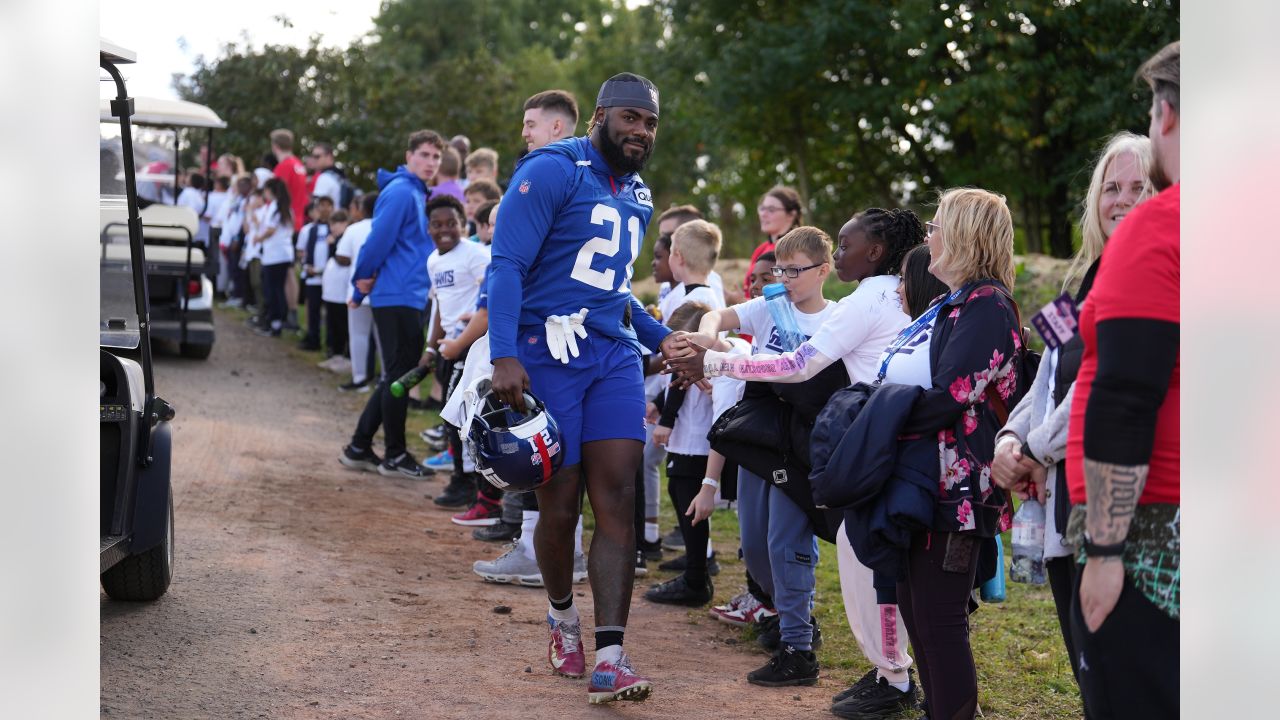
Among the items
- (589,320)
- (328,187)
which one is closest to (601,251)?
(589,320)

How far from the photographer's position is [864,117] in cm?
2198

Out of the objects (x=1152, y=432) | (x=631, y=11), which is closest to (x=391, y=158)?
(x=1152, y=432)

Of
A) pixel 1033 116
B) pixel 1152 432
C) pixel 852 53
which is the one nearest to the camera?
pixel 1152 432

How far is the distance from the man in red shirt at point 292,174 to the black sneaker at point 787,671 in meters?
12.6

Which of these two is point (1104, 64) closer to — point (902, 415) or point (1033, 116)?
point (1033, 116)

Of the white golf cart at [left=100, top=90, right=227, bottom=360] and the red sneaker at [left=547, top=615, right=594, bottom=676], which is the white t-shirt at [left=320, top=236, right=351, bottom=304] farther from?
the red sneaker at [left=547, top=615, right=594, bottom=676]

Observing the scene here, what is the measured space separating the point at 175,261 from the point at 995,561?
35.6 ft

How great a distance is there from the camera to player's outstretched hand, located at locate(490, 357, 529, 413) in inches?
186

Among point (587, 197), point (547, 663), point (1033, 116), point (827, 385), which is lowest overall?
point (547, 663)

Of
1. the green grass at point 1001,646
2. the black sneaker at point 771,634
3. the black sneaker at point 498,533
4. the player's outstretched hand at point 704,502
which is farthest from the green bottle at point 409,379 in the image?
the black sneaker at point 771,634

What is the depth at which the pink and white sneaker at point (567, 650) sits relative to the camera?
5.21 m

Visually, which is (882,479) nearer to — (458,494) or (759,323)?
(759,323)

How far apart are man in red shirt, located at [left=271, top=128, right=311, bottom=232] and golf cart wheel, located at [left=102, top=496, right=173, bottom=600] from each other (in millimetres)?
11355

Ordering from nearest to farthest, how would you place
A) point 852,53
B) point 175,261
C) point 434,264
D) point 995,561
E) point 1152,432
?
point 1152,432, point 995,561, point 434,264, point 175,261, point 852,53
